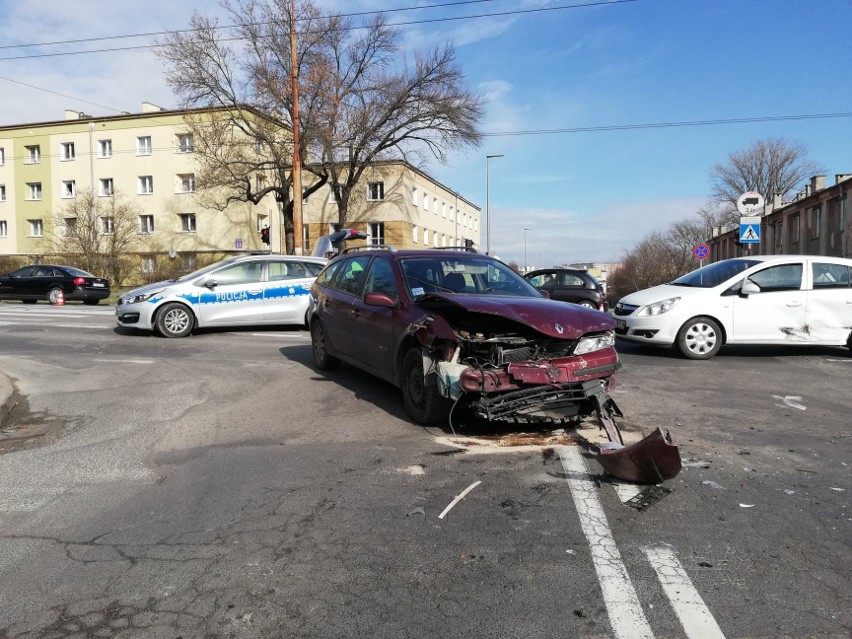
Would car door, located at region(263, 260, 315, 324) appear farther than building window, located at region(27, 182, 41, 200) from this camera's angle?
No

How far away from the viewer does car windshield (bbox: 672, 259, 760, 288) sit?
9.59 m

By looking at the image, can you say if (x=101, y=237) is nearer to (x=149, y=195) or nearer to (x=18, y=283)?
(x=149, y=195)

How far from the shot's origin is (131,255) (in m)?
39.1

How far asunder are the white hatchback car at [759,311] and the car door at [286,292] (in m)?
6.33

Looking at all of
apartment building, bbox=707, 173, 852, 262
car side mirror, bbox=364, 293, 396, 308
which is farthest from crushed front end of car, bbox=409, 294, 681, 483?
apartment building, bbox=707, 173, 852, 262

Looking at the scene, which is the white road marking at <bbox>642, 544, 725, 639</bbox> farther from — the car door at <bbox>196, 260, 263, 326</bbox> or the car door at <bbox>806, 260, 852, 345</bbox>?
the car door at <bbox>196, 260, 263, 326</bbox>

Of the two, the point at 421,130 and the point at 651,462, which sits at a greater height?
the point at 421,130

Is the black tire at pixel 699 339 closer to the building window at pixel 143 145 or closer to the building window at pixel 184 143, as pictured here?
the building window at pixel 184 143

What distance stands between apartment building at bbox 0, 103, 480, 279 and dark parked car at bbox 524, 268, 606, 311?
23.8 metres

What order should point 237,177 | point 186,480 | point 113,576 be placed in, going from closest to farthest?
point 113,576 → point 186,480 → point 237,177

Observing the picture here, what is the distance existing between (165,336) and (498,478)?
9.19 m

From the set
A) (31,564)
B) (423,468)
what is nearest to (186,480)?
(31,564)

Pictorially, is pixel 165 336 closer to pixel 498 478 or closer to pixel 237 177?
pixel 498 478

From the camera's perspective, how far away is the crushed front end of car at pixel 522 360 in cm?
481
